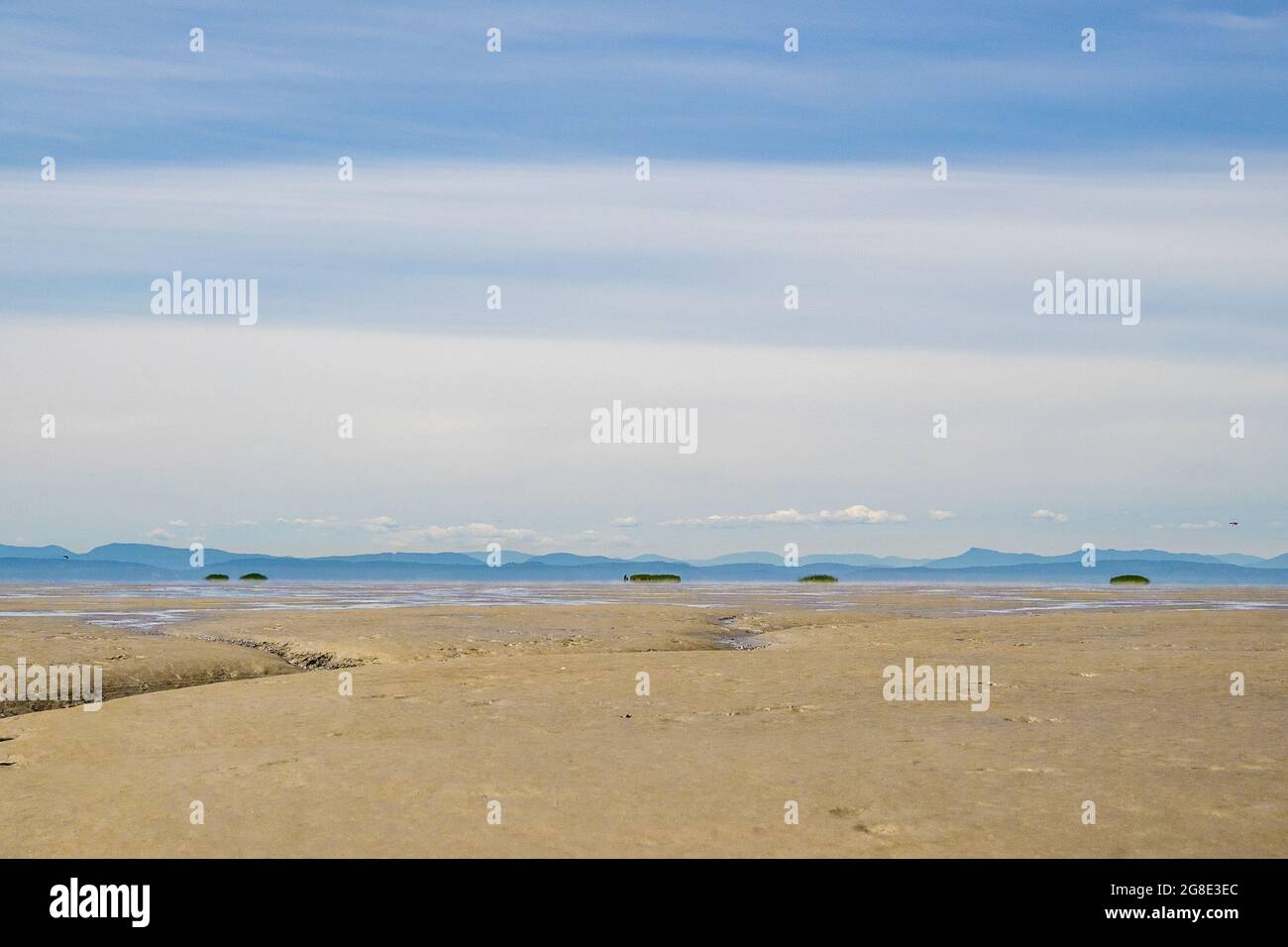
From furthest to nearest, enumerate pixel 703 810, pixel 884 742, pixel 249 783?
pixel 884 742
pixel 249 783
pixel 703 810

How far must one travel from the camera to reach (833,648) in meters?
30.3

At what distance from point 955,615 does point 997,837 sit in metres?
39.0

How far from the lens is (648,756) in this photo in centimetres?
1468

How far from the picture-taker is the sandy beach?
35.7ft

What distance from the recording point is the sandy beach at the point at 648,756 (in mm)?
10891

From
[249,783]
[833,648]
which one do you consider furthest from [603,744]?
[833,648]

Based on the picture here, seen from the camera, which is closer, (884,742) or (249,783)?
(249,783)

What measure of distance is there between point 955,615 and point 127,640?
32.6 metres
